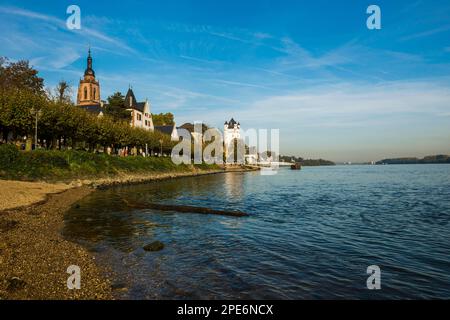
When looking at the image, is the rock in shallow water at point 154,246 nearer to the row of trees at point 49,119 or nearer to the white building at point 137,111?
the row of trees at point 49,119

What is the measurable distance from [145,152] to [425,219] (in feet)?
270

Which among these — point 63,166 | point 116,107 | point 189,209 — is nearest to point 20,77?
point 116,107

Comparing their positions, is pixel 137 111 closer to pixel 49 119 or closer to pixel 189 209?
pixel 49 119

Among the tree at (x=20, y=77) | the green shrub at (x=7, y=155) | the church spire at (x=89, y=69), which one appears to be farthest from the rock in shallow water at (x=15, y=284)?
the church spire at (x=89, y=69)

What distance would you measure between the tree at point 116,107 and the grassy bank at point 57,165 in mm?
24410

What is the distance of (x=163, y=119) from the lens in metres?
151

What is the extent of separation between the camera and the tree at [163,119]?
5812 inches

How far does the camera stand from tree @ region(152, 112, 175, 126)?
148m

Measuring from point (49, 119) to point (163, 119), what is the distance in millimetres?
104147

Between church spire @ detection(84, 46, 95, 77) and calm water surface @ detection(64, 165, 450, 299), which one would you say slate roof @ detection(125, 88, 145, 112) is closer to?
church spire @ detection(84, 46, 95, 77)

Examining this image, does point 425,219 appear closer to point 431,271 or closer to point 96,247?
point 431,271

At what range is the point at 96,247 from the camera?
1352 cm

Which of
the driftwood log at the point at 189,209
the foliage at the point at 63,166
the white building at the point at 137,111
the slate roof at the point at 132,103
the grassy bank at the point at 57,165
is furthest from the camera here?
the slate roof at the point at 132,103

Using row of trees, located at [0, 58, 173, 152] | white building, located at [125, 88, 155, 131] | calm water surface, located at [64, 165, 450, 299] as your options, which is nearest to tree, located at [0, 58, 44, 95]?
row of trees, located at [0, 58, 173, 152]
